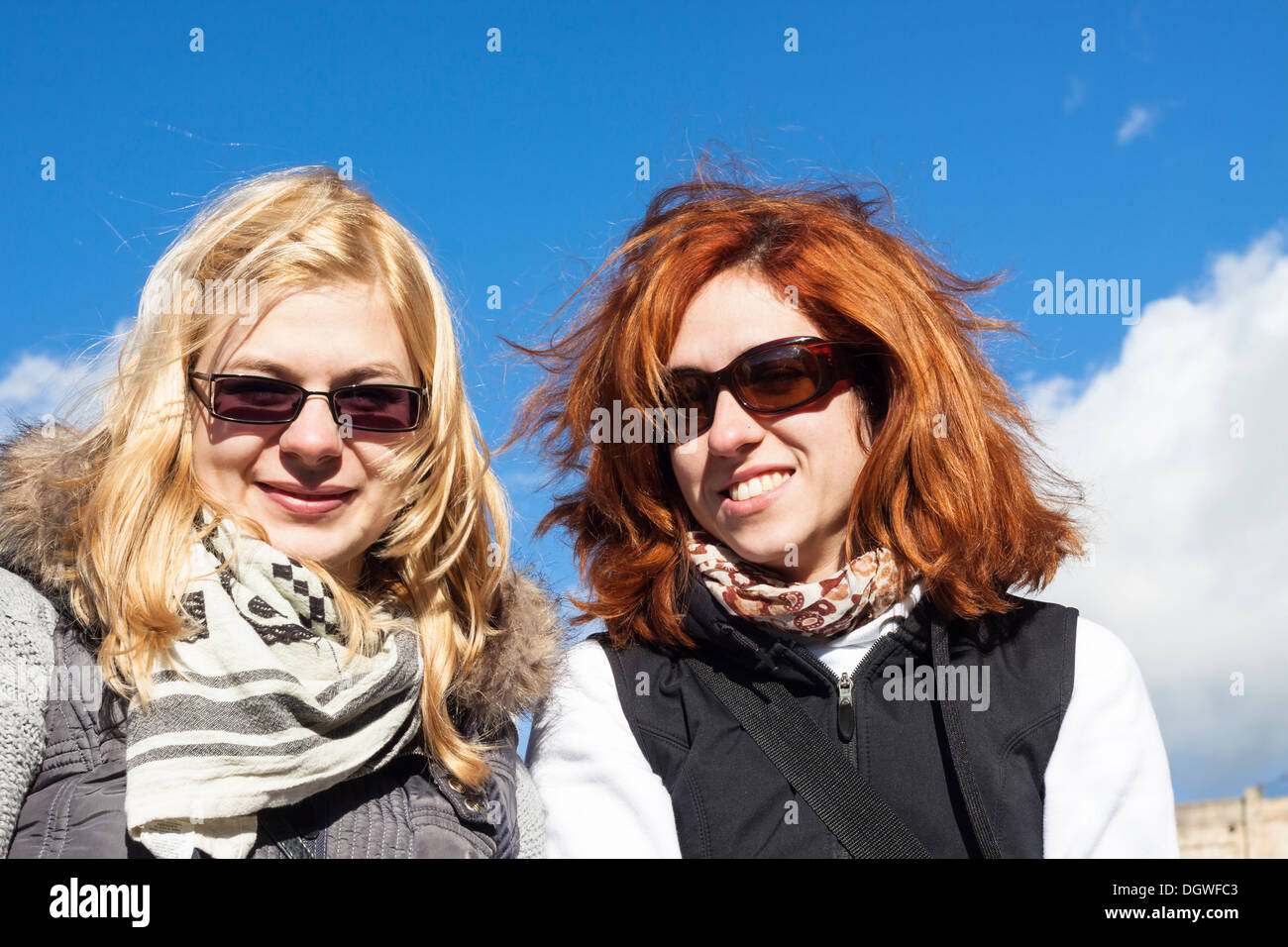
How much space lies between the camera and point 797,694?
291 cm

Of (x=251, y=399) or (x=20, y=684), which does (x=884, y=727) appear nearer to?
(x=251, y=399)

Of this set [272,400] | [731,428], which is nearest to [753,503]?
[731,428]

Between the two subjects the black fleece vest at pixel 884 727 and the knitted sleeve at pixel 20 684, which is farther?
the black fleece vest at pixel 884 727

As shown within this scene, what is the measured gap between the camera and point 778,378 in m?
2.90

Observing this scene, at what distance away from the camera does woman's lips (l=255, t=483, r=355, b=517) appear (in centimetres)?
271

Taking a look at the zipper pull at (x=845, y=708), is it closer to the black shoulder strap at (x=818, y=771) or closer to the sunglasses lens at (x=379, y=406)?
the black shoulder strap at (x=818, y=771)

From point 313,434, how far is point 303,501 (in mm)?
190

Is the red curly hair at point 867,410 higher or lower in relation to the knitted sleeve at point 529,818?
higher

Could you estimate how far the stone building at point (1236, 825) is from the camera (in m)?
17.4

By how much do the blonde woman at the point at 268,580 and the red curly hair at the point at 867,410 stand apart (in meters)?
0.40

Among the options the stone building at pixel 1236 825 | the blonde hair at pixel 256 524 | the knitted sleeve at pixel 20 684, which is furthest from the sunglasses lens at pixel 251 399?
the stone building at pixel 1236 825
